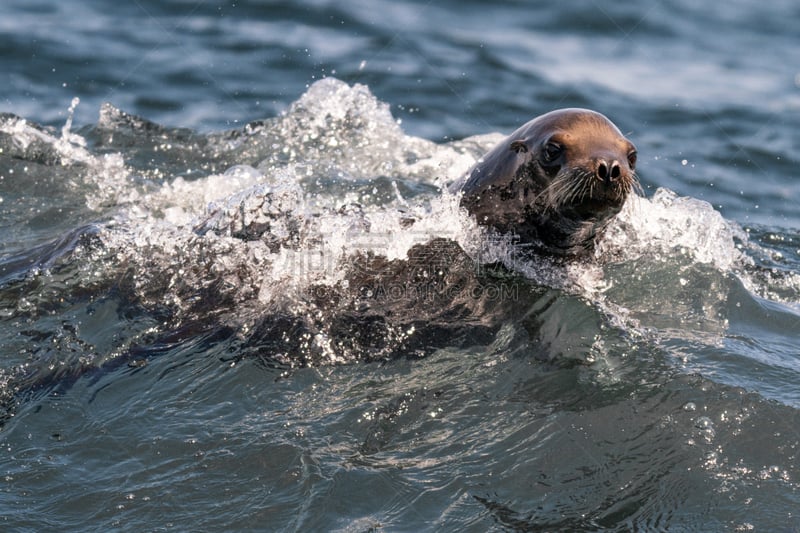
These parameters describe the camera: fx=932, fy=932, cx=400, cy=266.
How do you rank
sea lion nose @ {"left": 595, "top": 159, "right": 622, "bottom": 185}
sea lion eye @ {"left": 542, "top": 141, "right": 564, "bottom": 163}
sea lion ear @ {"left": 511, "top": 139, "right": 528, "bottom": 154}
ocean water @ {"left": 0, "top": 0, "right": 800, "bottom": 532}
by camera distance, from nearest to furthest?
ocean water @ {"left": 0, "top": 0, "right": 800, "bottom": 532}
sea lion nose @ {"left": 595, "top": 159, "right": 622, "bottom": 185}
sea lion eye @ {"left": 542, "top": 141, "right": 564, "bottom": 163}
sea lion ear @ {"left": 511, "top": 139, "right": 528, "bottom": 154}

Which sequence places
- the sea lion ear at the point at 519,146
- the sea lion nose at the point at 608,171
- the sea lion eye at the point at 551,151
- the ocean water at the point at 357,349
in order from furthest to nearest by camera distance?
the sea lion ear at the point at 519,146, the sea lion eye at the point at 551,151, the sea lion nose at the point at 608,171, the ocean water at the point at 357,349

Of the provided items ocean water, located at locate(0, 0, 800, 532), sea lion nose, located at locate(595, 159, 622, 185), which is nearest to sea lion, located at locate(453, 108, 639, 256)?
sea lion nose, located at locate(595, 159, 622, 185)

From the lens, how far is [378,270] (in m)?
5.37

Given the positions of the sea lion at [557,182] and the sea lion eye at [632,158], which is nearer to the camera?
the sea lion at [557,182]

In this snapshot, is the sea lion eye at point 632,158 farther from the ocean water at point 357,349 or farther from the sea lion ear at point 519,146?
the ocean water at point 357,349

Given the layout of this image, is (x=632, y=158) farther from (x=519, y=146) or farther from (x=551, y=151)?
(x=519, y=146)

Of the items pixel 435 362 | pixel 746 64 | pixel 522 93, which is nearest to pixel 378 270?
pixel 435 362

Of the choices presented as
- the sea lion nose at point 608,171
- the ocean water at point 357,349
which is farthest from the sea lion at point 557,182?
the ocean water at point 357,349

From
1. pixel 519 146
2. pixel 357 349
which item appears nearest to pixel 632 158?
pixel 519 146

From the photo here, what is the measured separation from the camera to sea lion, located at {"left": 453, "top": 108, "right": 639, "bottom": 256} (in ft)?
15.2

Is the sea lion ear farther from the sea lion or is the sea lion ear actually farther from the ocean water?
the ocean water

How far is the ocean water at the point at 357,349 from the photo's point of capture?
4.09 m

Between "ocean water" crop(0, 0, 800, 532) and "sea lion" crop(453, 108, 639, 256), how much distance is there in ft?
0.49

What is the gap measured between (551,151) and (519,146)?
0.30 m
